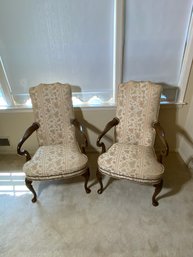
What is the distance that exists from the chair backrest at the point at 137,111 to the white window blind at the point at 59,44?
0.26 metres

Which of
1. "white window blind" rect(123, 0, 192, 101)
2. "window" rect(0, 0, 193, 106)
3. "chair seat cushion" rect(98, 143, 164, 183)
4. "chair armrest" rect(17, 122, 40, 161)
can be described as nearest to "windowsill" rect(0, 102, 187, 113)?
"window" rect(0, 0, 193, 106)

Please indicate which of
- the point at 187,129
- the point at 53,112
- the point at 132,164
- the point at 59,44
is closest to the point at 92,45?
the point at 59,44

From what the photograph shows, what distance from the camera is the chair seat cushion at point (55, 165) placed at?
1.56 m

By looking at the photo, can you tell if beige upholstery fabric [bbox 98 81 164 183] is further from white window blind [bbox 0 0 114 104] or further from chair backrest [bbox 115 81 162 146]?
white window blind [bbox 0 0 114 104]

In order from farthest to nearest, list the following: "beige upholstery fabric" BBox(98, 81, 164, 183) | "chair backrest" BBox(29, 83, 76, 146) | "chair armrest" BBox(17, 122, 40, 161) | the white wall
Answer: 1. the white wall
2. "chair backrest" BBox(29, 83, 76, 146)
3. "chair armrest" BBox(17, 122, 40, 161)
4. "beige upholstery fabric" BBox(98, 81, 164, 183)

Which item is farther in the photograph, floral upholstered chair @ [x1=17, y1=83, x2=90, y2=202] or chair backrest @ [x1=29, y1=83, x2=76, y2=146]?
chair backrest @ [x1=29, y1=83, x2=76, y2=146]

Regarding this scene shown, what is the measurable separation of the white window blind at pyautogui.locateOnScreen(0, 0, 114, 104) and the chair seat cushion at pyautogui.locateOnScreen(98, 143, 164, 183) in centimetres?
67

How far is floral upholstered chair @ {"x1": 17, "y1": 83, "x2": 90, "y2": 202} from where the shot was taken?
5.17ft

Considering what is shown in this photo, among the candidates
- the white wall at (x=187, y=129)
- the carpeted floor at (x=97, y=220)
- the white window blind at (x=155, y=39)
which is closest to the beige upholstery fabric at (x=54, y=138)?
the carpeted floor at (x=97, y=220)

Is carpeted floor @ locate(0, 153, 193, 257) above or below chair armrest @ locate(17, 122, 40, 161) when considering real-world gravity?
below

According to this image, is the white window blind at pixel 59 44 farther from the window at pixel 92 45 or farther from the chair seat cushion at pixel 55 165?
the chair seat cushion at pixel 55 165

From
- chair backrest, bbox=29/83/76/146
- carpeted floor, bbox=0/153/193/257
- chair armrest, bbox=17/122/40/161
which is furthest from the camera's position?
chair backrest, bbox=29/83/76/146

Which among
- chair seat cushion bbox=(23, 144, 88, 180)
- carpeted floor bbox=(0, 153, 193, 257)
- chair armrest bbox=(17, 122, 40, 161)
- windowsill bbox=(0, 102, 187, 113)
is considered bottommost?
carpeted floor bbox=(0, 153, 193, 257)

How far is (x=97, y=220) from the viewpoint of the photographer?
161cm
